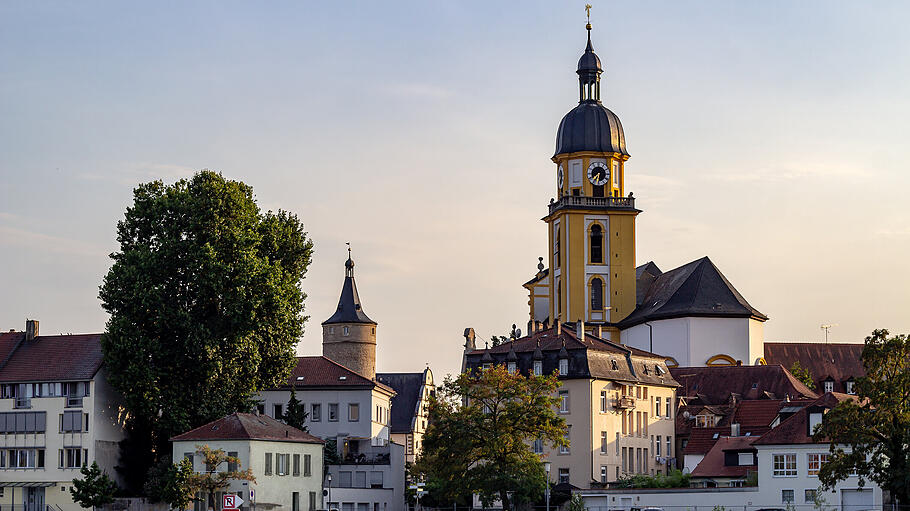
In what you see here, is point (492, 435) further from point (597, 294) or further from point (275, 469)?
point (597, 294)

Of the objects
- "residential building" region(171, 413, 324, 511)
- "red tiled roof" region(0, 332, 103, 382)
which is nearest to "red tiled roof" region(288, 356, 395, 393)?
"red tiled roof" region(0, 332, 103, 382)

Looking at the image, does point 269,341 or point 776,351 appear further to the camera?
point 776,351

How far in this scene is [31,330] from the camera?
9044 centimetres

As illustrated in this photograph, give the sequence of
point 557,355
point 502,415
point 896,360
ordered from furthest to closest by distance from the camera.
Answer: point 557,355, point 502,415, point 896,360

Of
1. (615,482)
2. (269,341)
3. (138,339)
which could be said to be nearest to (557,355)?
(615,482)

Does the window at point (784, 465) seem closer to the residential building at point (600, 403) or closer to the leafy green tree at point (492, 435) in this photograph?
the leafy green tree at point (492, 435)

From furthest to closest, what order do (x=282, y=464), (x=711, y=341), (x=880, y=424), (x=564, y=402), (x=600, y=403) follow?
1. (x=711, y=341)
2. (x=600, y=403)
3. (x=564, y=402)
4. (x=282, y=464)
5. (x=880, y=424)

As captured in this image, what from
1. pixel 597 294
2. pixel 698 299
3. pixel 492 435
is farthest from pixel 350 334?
pixel 492 435

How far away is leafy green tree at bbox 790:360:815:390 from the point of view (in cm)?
11444

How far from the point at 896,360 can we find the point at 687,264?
63384 mm

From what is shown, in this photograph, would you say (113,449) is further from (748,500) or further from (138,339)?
(748,500)

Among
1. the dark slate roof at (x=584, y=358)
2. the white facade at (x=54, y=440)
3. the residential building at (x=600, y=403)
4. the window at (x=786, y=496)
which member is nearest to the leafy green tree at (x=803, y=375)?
the dark slate roof at (x=584, y=358)

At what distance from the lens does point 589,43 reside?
13475 cm

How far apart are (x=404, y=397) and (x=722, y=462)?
61.4m
